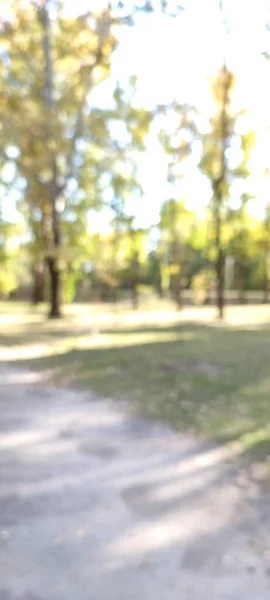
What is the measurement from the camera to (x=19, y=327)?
25688mm

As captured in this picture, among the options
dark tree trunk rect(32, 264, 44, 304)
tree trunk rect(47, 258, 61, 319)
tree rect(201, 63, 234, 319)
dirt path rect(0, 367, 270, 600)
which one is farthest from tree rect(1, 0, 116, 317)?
dark tree trunk rect(32, 264, 44, 304)

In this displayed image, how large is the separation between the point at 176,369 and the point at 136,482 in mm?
6940

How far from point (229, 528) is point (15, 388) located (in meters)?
6.98

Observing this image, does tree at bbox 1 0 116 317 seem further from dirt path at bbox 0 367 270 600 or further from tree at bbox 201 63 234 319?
dirt path at bbox 0 367 270 600

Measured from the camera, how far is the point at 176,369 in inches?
521

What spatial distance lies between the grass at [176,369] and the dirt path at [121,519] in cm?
90

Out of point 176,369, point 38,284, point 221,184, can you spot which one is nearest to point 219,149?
point 221,184

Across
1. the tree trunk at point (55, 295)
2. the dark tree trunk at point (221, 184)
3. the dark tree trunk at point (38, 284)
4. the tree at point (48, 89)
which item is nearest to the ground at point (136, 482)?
the tree at point (48, 89)

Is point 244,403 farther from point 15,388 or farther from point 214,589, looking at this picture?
point 214,589

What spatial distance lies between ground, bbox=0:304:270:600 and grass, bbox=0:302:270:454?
5 cm

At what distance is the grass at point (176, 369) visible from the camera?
368 inches

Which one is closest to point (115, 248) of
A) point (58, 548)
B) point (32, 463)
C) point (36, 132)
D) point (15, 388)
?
point (36, 132)

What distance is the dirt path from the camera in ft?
13.9

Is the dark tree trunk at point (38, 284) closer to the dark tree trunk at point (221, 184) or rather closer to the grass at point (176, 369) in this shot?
the dark tree trunk at point (221, 184)
